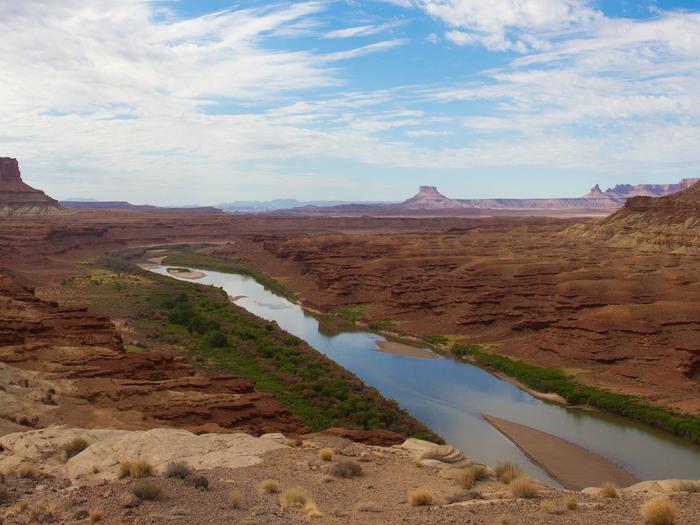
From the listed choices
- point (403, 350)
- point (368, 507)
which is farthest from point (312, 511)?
point (403, 350)

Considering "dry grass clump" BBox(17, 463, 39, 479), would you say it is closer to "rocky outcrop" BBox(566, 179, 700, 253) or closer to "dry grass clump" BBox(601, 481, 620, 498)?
"dry grass clump" BBox(601, 481, 620, 498)

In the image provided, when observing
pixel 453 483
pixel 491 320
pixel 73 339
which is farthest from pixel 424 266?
pixel 453 483

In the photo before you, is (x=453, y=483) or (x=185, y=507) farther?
(x=453, y=483)

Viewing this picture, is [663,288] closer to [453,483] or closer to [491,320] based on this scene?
[491,320]

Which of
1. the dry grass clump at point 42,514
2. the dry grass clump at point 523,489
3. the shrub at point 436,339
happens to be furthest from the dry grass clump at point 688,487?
the shrub at point 436,339

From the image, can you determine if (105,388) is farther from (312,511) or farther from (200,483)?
(312,511)

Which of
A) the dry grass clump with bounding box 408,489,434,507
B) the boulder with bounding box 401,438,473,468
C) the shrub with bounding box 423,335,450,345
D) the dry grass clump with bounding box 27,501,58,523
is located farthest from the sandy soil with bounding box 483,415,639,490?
the dry grass clump with bounding box 27,501,58,523
